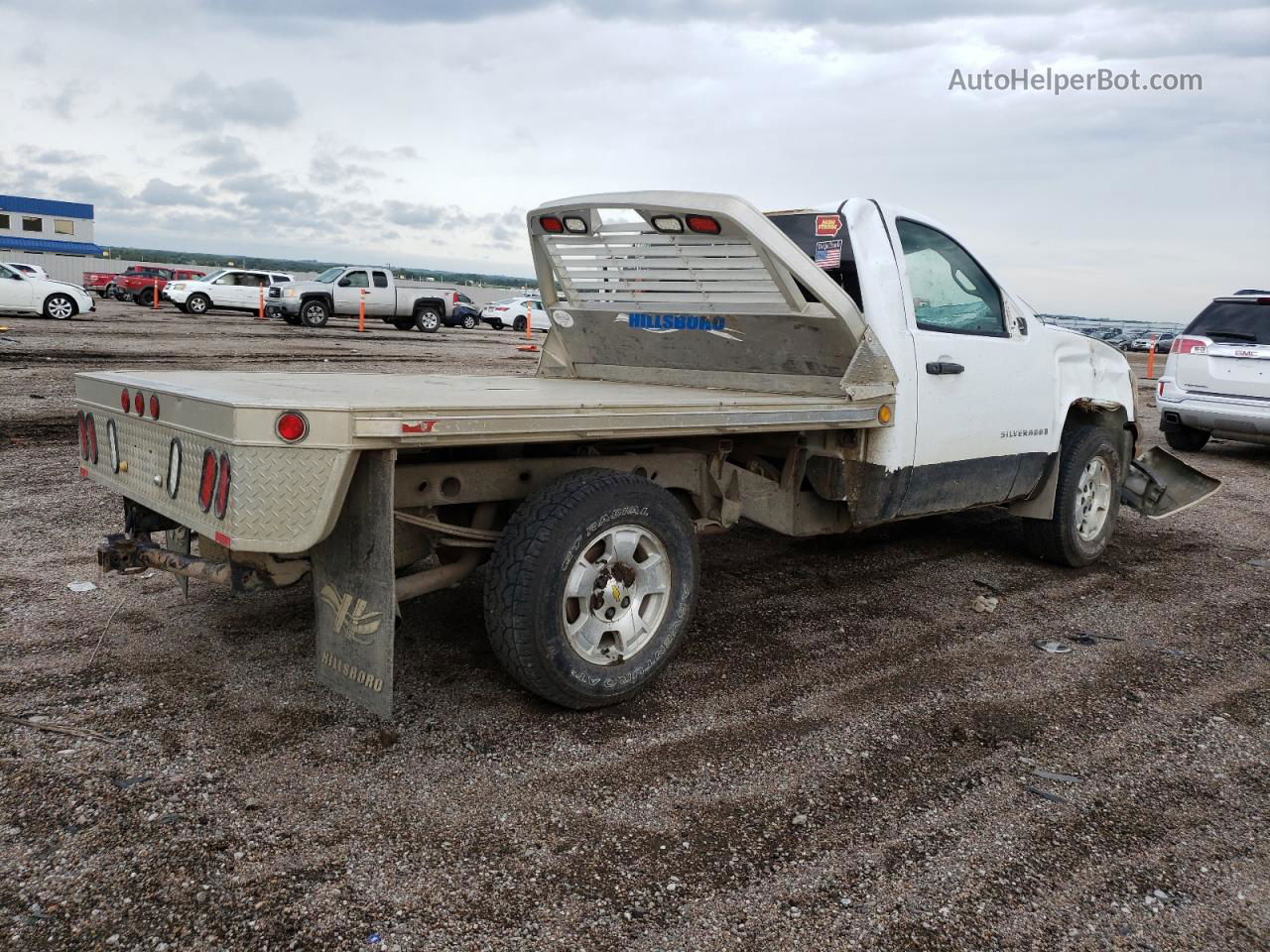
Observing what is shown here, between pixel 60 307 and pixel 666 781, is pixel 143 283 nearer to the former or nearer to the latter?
pixel 60 307

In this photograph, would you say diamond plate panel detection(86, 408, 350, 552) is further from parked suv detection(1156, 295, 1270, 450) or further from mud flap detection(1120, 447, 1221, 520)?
parked suv detection(1156, 295, 1270, 450)

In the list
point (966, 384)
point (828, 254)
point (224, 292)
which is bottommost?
point (966, 384)

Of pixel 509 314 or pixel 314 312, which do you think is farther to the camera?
pixel 509 314

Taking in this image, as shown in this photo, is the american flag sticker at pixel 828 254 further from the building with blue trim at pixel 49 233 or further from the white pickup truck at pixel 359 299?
the building with blue trim at pixel 49 233

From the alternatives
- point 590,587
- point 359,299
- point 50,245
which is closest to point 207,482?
point 590,587

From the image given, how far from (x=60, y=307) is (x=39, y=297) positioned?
1.97 feet

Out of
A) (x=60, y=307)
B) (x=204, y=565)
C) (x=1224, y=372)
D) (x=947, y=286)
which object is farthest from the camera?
(x=60, y=307)

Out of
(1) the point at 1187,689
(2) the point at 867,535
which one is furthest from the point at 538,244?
(1) the point at 1187,689

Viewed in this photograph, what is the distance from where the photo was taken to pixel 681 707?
3.96 metres

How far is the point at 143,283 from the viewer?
38.8 metres

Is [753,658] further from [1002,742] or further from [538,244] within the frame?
[538,244]

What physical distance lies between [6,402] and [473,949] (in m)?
10.7

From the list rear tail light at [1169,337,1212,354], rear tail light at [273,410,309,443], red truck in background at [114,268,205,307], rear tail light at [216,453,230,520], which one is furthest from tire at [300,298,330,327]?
rear tail light at [273,410,309,443]

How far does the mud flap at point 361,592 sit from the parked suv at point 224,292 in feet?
99.0
